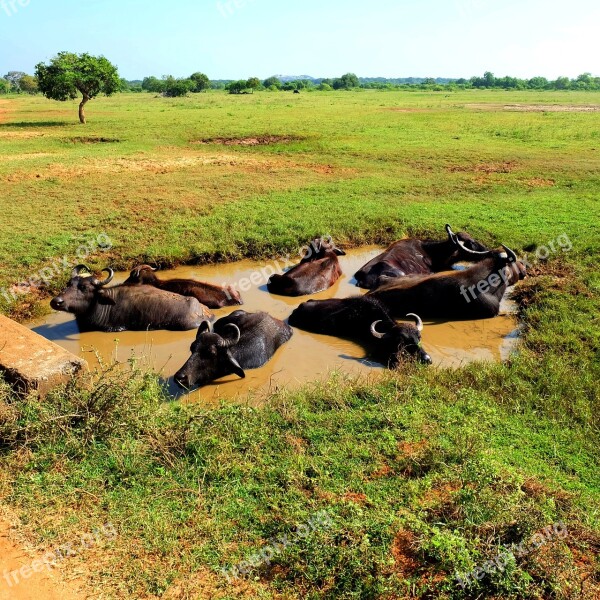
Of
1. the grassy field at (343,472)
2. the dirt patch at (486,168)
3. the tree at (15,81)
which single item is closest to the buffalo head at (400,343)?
the grassy field at (343,472)

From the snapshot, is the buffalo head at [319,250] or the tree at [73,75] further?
the tree at [73,75]

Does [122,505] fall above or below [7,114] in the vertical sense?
below

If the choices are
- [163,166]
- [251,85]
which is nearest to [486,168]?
[163,166]

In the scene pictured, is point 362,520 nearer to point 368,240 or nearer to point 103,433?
point 103,433

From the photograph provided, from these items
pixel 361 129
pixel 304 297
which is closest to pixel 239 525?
pixel 304 297

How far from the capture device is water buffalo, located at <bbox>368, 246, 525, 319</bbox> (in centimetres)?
681

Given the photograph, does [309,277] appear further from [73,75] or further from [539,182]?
[73,75]

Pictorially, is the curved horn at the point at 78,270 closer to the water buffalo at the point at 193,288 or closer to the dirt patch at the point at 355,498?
the water buffalo at the point at 193,288

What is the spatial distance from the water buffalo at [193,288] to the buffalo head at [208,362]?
1.65 m

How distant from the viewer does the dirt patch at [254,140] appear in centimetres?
1908

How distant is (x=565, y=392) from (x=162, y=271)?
19.1 feet

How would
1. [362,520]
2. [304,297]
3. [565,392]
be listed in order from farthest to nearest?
[304,297] < [565,392] < [362,520]

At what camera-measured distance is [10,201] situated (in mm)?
10844

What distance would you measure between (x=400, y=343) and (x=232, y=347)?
68.5 inches
